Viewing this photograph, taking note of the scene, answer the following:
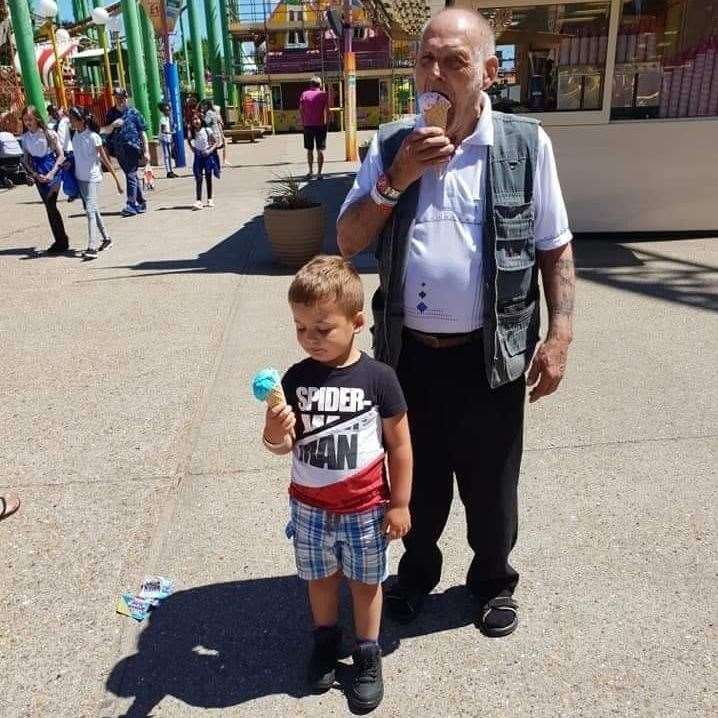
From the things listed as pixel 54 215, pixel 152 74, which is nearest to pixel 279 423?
pixel 54 215

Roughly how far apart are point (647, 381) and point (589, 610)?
7.54 feet

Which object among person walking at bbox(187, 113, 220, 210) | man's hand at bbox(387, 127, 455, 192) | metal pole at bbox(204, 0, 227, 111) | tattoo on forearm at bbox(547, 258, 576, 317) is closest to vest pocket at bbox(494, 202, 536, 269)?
tattoo on forearm at bbox(547, 258, 576, 317)

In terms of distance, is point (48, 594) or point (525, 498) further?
point (525, 498)

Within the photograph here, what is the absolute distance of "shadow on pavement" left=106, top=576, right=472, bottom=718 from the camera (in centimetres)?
224

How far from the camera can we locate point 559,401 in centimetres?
421

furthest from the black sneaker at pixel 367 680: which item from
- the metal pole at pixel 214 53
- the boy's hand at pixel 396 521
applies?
the metal pole at pixel 214 53

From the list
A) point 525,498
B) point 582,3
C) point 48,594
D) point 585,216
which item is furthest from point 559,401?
point 582,3

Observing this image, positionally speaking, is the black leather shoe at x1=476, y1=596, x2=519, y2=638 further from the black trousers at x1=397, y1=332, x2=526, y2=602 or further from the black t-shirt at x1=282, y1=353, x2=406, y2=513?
the black t-shirt at x1=282, y1=353, x2=406, y2=513

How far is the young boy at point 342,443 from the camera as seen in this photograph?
6.10 feet

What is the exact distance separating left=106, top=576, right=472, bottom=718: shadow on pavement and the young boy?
30cm

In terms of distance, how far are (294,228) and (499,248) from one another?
5.55 meters

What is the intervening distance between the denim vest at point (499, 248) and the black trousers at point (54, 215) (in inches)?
297

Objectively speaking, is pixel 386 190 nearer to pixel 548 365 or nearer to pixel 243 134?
Result: pixel 548 365

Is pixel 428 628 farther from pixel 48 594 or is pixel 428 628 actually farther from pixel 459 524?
pixel 48 594
